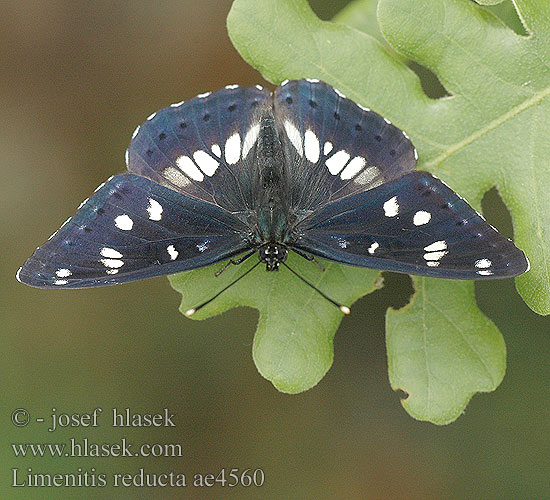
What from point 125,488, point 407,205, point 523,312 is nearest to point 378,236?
point 407,205

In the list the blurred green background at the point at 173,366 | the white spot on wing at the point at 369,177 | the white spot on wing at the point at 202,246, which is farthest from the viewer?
the blurred green background at the point at 173,366

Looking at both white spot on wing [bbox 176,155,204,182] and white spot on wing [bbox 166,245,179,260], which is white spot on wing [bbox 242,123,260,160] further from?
white spot on wing [bbox 166,245,179,260]

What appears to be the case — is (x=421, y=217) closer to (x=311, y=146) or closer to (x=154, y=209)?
(x=311, y=146)

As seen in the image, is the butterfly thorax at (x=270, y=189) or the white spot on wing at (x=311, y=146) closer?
the butterfly thorax at (x=270, y=189)

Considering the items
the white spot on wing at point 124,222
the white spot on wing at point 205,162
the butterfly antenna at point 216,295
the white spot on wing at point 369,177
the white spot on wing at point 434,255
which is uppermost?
the white spot on wing at point 205,162

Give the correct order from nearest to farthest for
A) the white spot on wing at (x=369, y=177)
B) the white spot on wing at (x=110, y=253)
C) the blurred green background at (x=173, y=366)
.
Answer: the white spot on wing at (x=110, y=253) → the white spot on wing at (x=369, y=177) → the blurred green background at (x=173, y=366)

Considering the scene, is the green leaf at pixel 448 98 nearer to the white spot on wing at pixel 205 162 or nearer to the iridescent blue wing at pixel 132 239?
the white spot on wing at pixel 205 162

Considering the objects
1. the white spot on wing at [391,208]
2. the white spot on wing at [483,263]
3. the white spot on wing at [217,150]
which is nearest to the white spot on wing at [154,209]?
the white spot on wing at [217,150]
